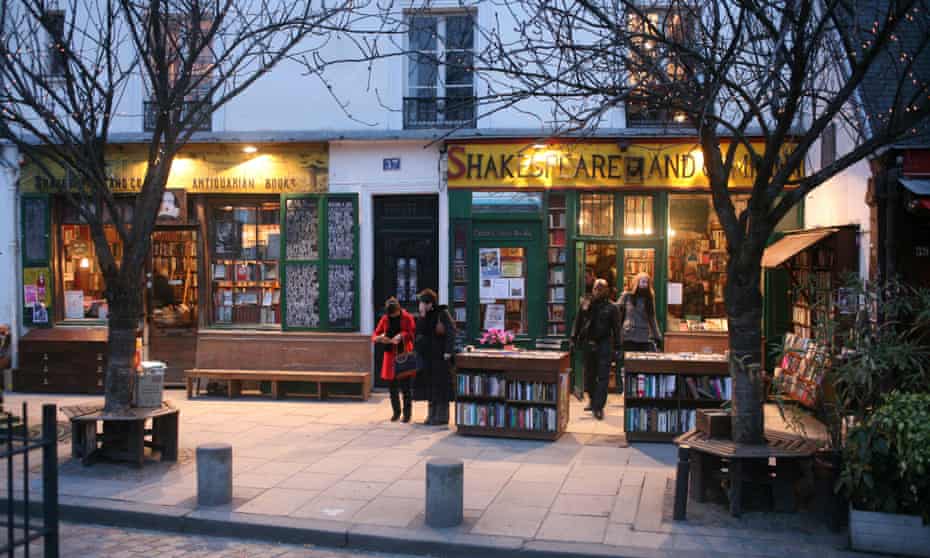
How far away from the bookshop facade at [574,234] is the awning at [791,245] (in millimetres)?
1179

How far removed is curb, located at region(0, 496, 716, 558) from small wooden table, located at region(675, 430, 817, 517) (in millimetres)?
900

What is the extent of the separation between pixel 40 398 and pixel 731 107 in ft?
38.0

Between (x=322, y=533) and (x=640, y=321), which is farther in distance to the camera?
(x=640, y=321)

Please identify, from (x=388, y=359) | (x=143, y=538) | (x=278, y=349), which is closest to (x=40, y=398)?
(x=278, y=349)

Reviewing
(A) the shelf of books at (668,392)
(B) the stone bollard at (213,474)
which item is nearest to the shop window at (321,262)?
(A) the shelf of books at (668,392)

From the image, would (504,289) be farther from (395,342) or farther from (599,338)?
(395,342)

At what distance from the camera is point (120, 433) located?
9.60 metres

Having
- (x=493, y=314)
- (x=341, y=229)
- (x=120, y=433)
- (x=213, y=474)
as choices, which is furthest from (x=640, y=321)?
(x=120, y=433)

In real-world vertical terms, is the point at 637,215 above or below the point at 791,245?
above

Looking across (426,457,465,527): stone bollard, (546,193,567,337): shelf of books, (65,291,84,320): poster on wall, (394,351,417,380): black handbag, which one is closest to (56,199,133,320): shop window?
(65,291,84,320): poster on wall

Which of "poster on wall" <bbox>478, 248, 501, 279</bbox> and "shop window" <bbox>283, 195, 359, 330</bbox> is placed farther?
"shop window" <bbox>283, 195, 359, 330</bbox>

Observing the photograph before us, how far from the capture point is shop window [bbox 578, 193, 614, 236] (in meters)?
14.1

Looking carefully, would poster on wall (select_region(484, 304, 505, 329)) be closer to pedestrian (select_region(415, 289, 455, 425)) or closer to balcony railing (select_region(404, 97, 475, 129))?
pedestrian (select_region(415, 289, 455, 425))

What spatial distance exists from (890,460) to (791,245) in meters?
6.01
